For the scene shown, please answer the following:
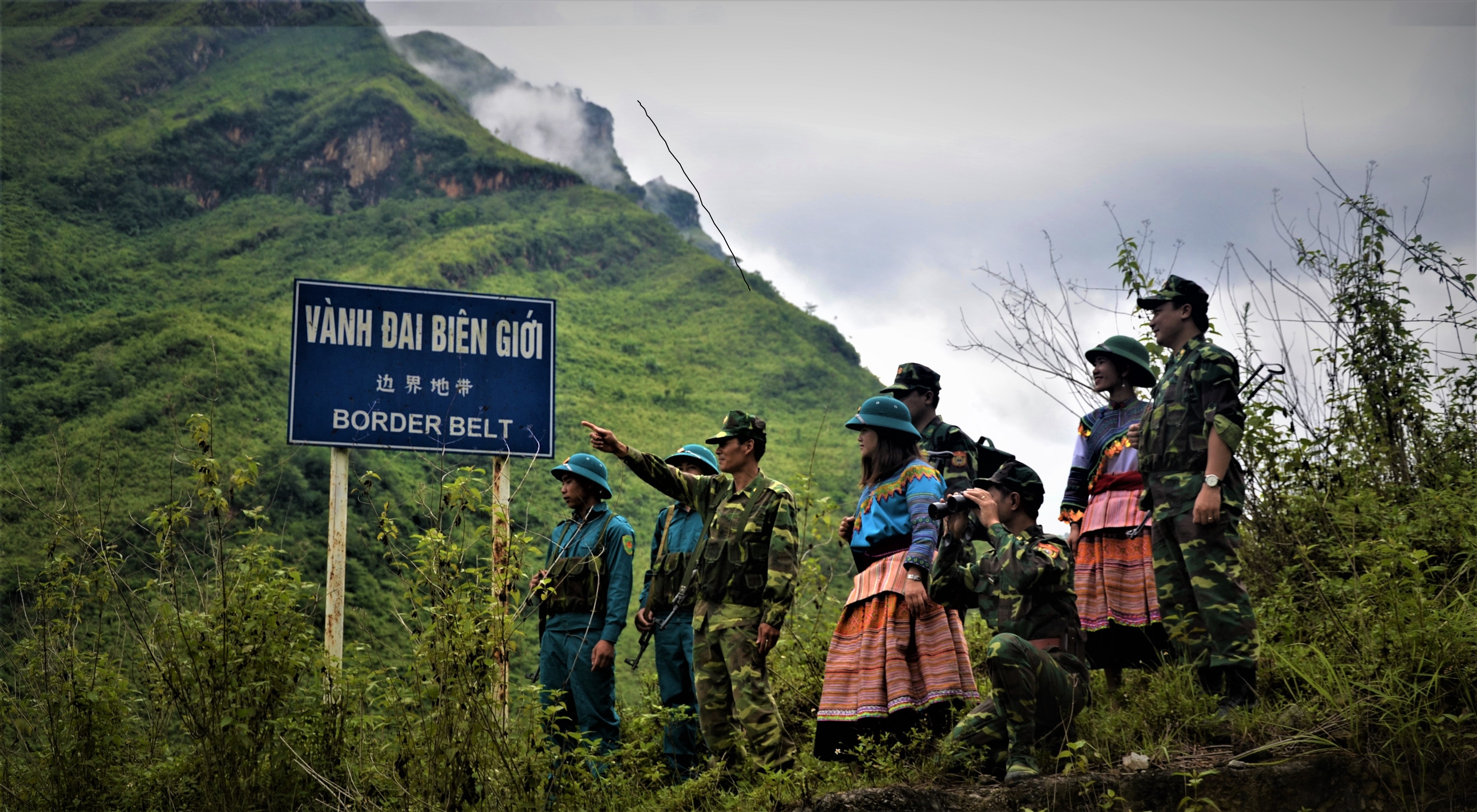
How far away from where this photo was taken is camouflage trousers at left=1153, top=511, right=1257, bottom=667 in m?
4.69

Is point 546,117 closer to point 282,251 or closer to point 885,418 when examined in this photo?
point 282,251

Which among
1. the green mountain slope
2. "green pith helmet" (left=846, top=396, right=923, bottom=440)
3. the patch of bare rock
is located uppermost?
the green mountain slope

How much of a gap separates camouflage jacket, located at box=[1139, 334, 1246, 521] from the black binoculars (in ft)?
3.03

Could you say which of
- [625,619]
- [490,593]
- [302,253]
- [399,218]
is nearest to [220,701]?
[490,593]

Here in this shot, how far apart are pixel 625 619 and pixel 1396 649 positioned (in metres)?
3.72

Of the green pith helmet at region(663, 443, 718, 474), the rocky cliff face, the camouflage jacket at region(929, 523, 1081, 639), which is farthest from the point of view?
the rocky cliff face

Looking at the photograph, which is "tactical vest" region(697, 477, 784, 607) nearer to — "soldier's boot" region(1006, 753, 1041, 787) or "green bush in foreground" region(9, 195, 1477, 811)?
"green bush in foreground" region(9, 195, 1477, 811)

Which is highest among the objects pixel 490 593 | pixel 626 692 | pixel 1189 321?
pixel 1189 321

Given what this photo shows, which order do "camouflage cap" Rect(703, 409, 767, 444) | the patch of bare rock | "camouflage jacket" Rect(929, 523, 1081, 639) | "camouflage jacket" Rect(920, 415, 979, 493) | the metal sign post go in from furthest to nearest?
the metal sign post
"camouflage jacket" Rect(920, 415, 979, 493)
"camouflage cap" Rect(703, 409, 767, 444)
"camouflage jacket" Rect(929, 523, 1081, 639)
the patch of bare rock

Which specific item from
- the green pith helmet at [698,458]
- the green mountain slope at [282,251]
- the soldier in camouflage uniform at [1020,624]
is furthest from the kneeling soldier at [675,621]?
the green mountain slope at [282,251]

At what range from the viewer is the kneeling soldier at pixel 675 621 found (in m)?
6.45

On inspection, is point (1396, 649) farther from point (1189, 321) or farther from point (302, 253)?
point (302, 253)

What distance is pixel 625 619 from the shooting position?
20.6ft

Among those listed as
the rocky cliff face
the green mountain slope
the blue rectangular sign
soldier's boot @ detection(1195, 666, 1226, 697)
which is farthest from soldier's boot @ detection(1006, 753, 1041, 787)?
the rocky cliff face
